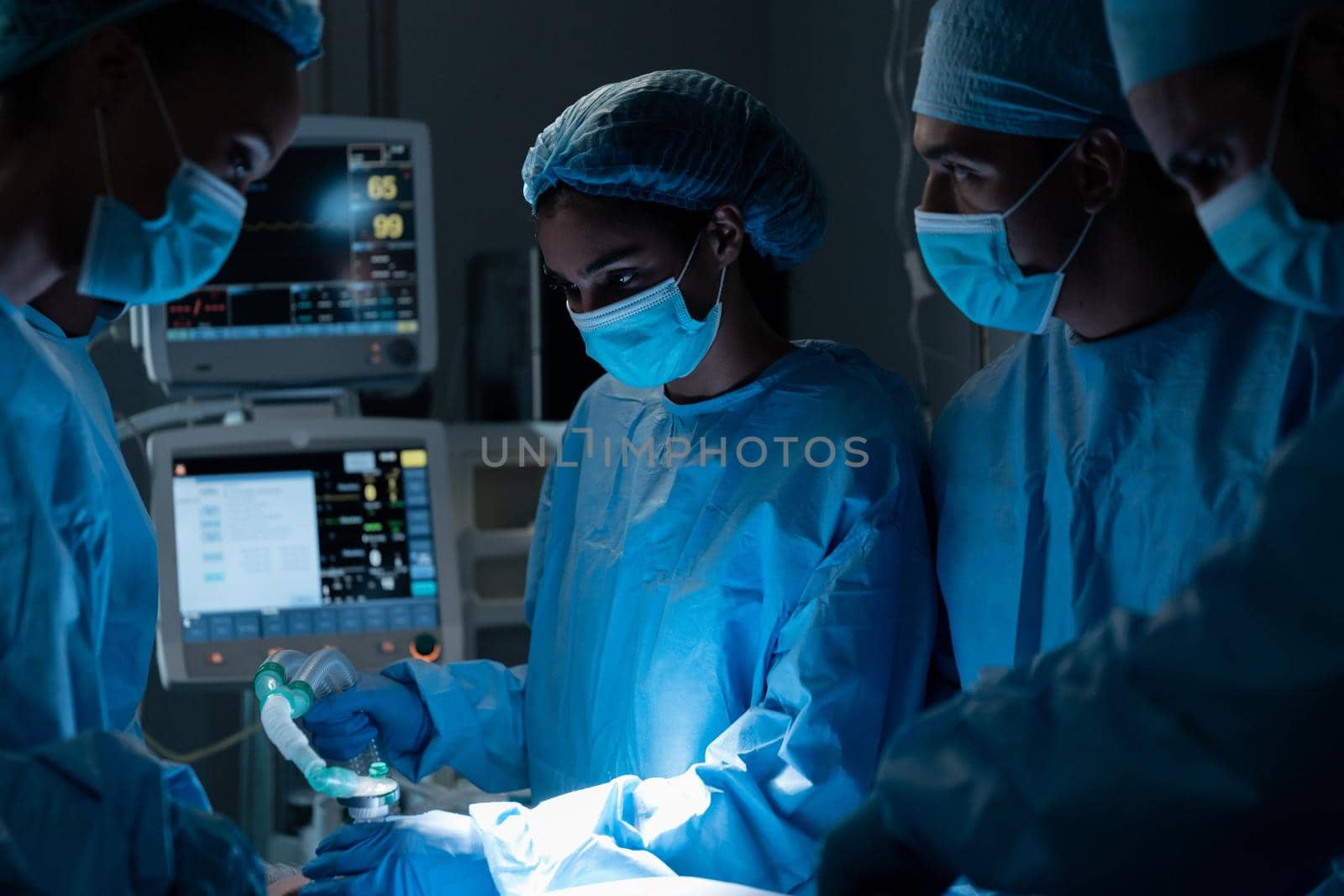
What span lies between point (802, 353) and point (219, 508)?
1156 millimetres

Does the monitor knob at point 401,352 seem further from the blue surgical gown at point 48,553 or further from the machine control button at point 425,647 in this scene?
the blue surgical gown at point 48,553

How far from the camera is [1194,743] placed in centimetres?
61

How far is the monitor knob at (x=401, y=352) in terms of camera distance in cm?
214

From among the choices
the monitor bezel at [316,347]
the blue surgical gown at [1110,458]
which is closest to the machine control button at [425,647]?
the monitor bezel at [316,347]

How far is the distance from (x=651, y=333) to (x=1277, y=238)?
2.41 feet

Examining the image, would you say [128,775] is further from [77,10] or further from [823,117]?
[823,117]

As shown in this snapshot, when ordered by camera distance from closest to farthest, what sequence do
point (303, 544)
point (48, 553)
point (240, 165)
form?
point (48, 553) → point (240, 165) → point (303, 544)

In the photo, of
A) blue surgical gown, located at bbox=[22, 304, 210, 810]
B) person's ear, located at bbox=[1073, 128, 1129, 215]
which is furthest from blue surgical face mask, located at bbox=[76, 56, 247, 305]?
person's ear, located at bbox=[1073, 128, 1129, 215]

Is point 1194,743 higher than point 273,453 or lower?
higher

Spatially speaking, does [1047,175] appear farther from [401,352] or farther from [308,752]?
[401,352]

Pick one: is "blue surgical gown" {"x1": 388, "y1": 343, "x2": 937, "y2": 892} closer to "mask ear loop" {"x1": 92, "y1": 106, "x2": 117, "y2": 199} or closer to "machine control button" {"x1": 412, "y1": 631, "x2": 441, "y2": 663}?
"machine control button" {"x1": 412, "y1": 631, "x2": 441, "y2": 663}

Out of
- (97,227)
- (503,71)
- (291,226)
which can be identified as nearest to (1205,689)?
(97,227)

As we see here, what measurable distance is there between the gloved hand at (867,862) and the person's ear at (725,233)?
82 centimetres

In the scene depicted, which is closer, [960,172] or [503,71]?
[960,172]
